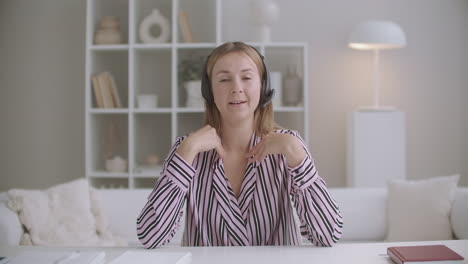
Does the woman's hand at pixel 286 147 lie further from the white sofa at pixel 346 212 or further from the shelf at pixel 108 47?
the shelf at pixel 108 47

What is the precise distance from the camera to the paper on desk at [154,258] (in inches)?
29.7

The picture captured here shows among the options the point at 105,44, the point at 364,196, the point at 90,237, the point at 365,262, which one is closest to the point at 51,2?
the point at 105,44

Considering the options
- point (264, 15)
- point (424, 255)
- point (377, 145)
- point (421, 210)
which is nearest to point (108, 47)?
point (264, 15)

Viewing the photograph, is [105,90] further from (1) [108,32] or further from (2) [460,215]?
(2) [460,215]

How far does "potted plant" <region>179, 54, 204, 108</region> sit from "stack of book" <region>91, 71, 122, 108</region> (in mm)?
414

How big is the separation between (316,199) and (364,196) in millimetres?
1039

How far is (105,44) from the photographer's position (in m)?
2.91

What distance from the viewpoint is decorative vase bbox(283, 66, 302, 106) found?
288 centimetres

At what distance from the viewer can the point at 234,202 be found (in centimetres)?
105

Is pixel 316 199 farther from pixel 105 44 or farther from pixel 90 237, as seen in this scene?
pixel 105 44

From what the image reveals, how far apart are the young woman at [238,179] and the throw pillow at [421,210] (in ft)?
3.01

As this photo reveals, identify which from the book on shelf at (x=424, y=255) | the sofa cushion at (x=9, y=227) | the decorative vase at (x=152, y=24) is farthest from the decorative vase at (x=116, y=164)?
the book on shelf at (x=424, y=255)

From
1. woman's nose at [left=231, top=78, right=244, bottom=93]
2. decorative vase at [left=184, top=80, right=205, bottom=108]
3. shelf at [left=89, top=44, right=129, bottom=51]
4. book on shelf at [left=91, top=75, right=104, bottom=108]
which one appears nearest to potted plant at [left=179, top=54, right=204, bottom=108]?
decorative vase at [left=184, top=80, right=205, bottom=108]

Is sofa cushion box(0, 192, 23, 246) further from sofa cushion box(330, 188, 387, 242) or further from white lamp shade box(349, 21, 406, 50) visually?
white lamp shade box(349, 21, 406, 50)
